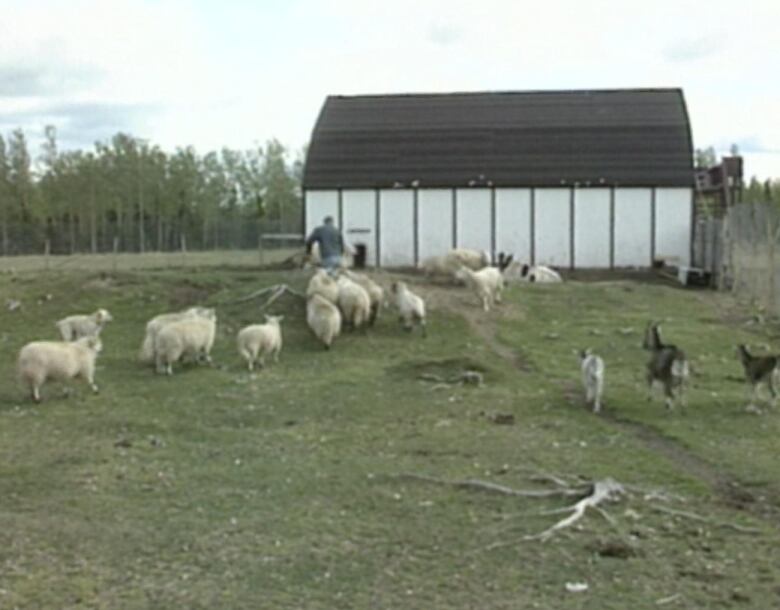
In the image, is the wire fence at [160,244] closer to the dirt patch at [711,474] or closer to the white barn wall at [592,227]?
the white barn wall at [592,227]

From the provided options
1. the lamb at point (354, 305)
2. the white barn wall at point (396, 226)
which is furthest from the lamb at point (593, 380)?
the white barn wall at point (396, 226)

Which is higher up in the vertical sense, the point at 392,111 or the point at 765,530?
the point at 392,111

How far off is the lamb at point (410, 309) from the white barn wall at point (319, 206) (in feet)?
68.1

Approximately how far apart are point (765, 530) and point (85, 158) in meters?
77.5

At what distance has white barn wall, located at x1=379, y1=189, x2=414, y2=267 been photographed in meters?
43.6

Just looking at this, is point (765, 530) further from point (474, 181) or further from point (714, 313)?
point (474, 181)

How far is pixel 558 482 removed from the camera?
1098 centimetres

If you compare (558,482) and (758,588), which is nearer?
(758,588)

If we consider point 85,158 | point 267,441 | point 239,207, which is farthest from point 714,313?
point 239,207

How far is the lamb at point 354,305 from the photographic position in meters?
22.9

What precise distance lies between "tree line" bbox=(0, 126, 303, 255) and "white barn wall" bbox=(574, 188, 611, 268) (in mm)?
31431

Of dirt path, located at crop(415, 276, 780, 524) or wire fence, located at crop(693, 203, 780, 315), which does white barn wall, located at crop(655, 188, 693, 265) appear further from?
dirt path, located at crop(415, 276, 780, 524)

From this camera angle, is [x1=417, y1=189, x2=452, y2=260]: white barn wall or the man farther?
[x1=417, y1=189, x2=452, y2=260]: white barn wall

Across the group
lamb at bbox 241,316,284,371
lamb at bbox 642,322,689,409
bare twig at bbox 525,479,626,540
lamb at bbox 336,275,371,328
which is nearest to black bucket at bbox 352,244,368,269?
lamb at bbox 336,275,371,328
